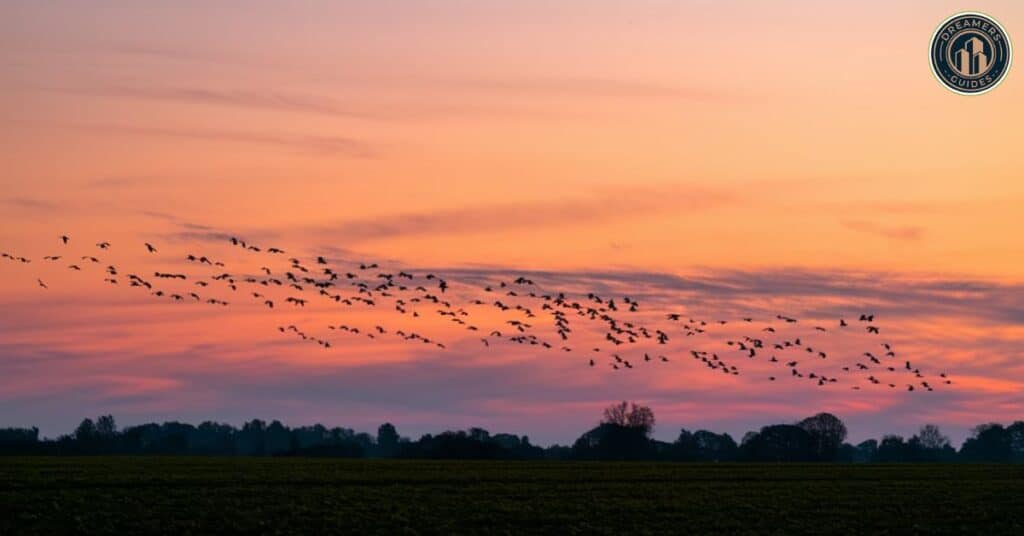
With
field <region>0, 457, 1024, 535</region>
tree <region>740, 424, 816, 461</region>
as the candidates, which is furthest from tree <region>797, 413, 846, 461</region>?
field <region>0, 457, 1024, 535</region>

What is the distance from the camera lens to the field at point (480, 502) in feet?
178

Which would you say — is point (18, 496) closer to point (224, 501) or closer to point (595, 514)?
point (224, 501)

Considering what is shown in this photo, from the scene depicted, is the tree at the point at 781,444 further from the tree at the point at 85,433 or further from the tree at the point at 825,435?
the tree at the point at 85,433

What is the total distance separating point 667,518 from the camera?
59.6 m

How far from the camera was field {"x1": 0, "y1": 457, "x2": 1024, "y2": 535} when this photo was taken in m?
54.3

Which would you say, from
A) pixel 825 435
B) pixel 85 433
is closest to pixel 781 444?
pixel 825 435

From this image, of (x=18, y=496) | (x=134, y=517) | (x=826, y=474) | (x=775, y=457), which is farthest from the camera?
(x=775, y=457)

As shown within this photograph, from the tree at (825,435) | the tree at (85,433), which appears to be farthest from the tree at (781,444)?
the tree at (85,433)

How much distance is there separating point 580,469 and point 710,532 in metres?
40.6

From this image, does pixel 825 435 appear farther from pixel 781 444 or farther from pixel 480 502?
pixel 480 502

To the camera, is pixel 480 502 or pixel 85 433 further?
pixel 85 433

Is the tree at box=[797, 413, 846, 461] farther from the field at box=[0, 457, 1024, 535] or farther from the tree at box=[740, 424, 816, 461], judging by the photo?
the field at box=[0, 457, 1024, 535]

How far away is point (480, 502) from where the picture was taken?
6328 centimetres

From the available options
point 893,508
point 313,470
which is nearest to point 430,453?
point 313,470
